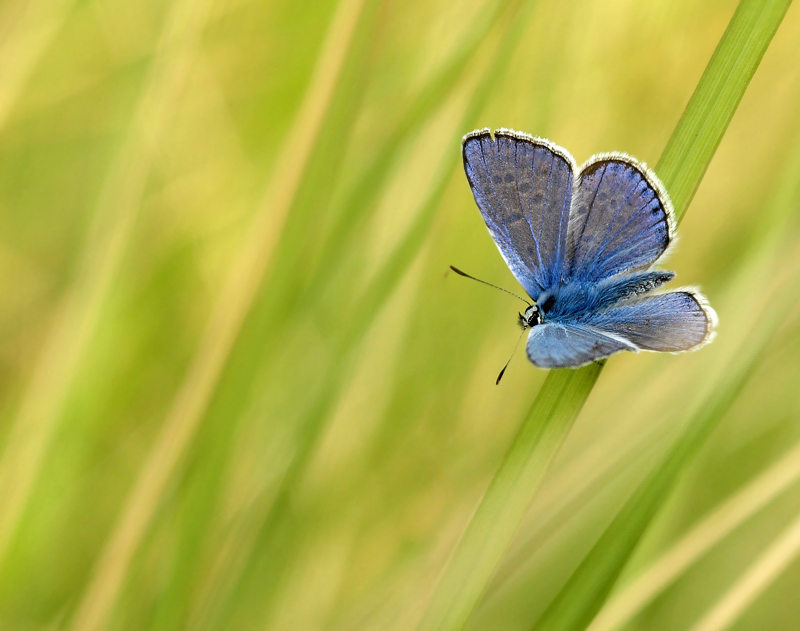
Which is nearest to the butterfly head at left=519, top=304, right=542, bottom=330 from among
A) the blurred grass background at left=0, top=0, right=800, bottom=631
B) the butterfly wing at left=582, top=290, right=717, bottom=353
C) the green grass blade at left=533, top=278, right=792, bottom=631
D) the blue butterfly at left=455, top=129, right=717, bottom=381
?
the blue butterfly at left=455, top=129, right=717, bottom=381

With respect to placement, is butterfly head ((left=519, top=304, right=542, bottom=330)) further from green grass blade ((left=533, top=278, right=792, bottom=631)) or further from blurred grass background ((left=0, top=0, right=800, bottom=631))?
green grass blade ((left=533, top=278, right=792, bottom=631))

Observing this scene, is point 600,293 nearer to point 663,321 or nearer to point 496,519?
point 663,321

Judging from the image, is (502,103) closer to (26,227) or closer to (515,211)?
(515,211)

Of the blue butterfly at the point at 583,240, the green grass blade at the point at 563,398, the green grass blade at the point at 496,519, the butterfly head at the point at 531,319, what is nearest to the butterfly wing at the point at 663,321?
the blue butterfly at the point at 583,240

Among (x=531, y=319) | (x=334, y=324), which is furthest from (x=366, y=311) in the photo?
(x=531, y=319)

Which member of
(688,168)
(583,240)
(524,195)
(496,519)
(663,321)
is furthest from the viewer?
(583,240)
